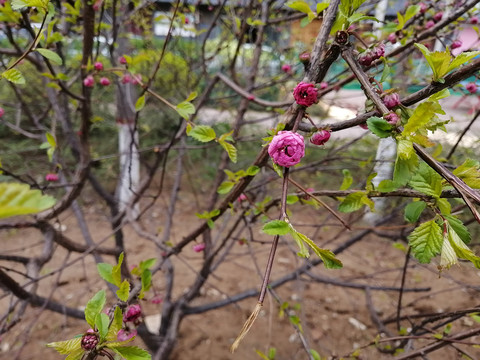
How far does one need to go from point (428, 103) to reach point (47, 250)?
159 cm

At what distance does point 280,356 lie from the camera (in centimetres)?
220

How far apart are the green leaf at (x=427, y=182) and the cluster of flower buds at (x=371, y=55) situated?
233 millimetres

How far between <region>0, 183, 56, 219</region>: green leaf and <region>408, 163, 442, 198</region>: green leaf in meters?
0.53

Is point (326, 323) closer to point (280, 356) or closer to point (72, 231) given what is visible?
point (280, 356)

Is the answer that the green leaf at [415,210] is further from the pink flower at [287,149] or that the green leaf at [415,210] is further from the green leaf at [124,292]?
→ the green leaf at [124,292]

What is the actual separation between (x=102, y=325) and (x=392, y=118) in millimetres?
623

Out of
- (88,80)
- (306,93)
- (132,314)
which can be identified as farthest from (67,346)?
(88,80)

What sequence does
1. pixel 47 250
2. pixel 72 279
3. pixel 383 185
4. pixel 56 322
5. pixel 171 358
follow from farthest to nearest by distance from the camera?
pixel 72 279, pixel 56 322, pixel 171 358, pixel 47 250, pixel 383 185

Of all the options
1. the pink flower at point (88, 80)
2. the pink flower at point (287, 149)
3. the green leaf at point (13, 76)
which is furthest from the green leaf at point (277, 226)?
the pink flower at point (88, 80)

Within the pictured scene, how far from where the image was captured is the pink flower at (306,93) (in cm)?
62

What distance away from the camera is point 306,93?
2.05 feet

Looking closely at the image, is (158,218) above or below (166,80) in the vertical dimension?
below

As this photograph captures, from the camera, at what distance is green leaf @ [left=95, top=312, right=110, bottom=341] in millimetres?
619

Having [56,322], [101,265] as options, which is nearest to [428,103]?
[101,265]
